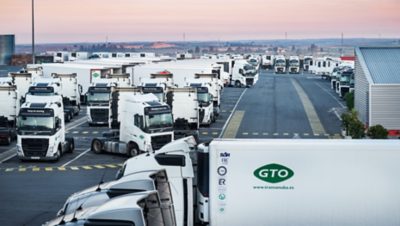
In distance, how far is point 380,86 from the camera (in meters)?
42.2

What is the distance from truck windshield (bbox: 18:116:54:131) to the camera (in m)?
36.8

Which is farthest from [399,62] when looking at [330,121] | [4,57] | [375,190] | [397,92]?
[4,57]

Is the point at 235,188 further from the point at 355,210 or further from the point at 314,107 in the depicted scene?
the point at 314,107

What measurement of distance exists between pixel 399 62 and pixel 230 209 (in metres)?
30.6

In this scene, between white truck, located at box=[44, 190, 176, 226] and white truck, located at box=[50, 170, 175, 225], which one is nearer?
white truck, located at box=[44, 190, 176, 226]

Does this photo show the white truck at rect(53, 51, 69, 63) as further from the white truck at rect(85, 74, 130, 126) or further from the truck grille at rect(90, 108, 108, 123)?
the truck grille at rect(90, 108, 108, 123)

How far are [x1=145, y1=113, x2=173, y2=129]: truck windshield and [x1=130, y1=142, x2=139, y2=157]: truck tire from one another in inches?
53.3

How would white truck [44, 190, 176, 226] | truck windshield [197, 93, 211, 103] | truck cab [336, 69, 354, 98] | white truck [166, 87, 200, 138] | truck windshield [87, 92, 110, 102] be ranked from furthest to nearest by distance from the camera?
1. truck cab [336, 69, 354, 98]
2. truck windshield [197, 93, 211, 103]
3. truck windshield [87, 92, 110, 102]
4. white truck [166, 87, 200, 138]
5. white truck [44, 190, 176, 226]

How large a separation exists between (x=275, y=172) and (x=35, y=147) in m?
21.2

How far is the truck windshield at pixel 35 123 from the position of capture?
36.8 metres

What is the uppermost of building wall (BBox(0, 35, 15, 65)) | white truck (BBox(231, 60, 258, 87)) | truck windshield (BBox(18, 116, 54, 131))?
building wall (BBox(0, 35, 15, 65))

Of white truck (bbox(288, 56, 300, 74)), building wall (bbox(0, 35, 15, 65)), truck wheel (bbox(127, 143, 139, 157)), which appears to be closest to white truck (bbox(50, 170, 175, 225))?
truck wheel (bbox(127, 143, 139, 157))

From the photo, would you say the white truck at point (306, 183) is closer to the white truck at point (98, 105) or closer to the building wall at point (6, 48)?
the white truck at point (98, 105)

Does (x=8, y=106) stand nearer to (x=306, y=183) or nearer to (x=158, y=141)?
(x=158, y=141)
